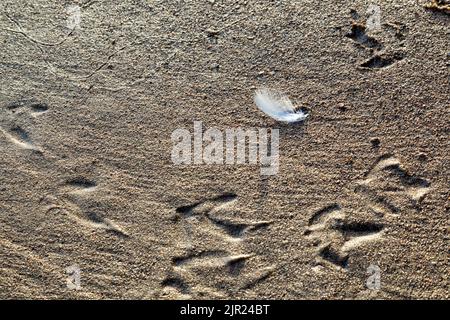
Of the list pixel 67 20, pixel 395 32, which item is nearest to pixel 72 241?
pixel 67 20

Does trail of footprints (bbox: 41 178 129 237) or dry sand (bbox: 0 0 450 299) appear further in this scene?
trail of footprints (bbox: 41 178 129 237)

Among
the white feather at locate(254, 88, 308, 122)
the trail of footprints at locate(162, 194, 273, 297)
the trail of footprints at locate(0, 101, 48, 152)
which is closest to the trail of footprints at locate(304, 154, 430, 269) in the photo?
the trail of footprints at locate(162, 194, 273, 297)

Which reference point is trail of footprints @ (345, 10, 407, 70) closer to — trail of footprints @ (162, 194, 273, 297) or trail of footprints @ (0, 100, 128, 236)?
trail of footprints @ (162, 194, 273, 297)

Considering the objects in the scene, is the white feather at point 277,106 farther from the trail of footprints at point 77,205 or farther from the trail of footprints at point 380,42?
the trail of footprints at point 77,205

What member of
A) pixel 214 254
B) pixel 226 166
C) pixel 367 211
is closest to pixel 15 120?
pixel 226 166

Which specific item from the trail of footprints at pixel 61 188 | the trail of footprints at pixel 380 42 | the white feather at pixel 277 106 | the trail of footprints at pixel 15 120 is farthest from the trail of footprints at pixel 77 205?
the trail of footprints at pixel 380 42

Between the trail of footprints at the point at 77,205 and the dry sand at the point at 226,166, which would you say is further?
the trail of footprints at the point at 77,205
